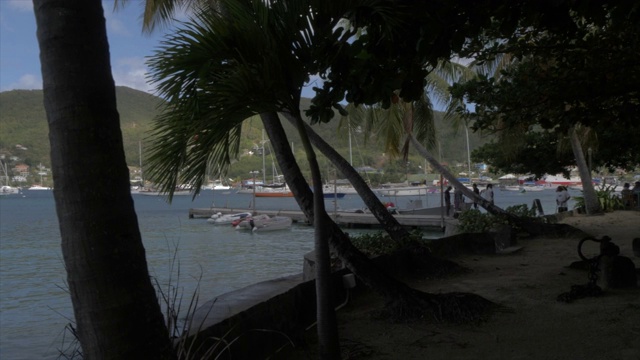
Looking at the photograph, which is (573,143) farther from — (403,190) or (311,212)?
(403,190)

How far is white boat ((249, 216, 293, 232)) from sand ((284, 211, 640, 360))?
2826 cm

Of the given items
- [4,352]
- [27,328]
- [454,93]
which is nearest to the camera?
[454,93]

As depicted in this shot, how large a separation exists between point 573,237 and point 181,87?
40.3ft

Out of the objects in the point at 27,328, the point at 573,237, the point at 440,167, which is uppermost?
the point at 440,167

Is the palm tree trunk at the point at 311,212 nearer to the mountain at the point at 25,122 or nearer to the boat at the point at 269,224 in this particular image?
the boat at the point at 269,224

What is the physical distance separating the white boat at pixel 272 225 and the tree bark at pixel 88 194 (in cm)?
3407

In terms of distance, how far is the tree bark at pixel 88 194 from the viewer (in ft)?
8.05

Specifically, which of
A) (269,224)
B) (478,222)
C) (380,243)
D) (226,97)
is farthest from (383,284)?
(269,224)

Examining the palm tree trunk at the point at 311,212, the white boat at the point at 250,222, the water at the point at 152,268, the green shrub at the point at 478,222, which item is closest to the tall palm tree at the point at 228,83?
the water at the point at 152,268

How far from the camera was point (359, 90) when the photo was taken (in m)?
4.61

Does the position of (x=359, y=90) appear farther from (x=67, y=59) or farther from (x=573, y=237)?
(x=573, y=237)

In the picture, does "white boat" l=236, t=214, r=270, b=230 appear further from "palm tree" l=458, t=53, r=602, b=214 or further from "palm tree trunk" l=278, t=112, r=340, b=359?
"palm tree trunk" l=278, t=112, r=340, b=359

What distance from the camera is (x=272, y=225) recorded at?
3669 cm

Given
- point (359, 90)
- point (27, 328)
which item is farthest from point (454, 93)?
point (27, 328)
